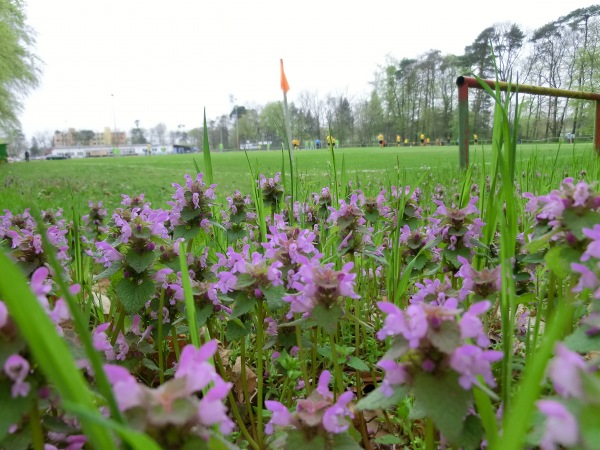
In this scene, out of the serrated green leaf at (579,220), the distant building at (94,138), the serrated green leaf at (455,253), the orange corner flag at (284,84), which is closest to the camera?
the serrated green leaf at (579,220)

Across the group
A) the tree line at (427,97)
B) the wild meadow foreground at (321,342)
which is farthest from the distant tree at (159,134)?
the wild meadow foreground at (321,342)

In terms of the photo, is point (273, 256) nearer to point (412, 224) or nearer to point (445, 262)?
point (445, 262)

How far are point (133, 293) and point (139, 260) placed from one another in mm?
77

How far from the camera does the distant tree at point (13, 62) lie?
62.6 feet

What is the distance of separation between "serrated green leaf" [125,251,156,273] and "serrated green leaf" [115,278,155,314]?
0.04 meters

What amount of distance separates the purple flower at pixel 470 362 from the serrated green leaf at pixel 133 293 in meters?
0.78

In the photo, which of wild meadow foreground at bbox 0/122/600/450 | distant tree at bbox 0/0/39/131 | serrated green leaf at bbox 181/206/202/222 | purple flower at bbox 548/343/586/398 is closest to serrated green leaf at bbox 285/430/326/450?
wild meadow foreground at bbox 0/122/600/450

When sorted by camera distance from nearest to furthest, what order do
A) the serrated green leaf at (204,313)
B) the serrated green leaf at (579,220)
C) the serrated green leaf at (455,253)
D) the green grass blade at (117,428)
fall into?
the green grass blade at (117,428)
the serrated green leaf at (579,220)
the serrated green leaf at (204,313)
the serrated green leaf at (455,253)

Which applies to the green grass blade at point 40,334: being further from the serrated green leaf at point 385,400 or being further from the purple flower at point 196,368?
the serrated green leaf at point 385,400

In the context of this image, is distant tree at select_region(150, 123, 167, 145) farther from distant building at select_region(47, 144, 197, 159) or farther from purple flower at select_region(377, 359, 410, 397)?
purple flower at select_region(377, 359, 410, 397)

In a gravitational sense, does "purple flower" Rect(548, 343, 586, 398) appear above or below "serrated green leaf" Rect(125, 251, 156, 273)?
above

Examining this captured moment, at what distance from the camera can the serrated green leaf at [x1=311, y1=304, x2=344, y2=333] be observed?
0.75 m

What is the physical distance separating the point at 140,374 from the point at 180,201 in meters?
0.58

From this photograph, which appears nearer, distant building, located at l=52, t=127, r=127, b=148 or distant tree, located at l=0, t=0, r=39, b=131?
distant tree, located at l=0, t=0, r=39, b=131
